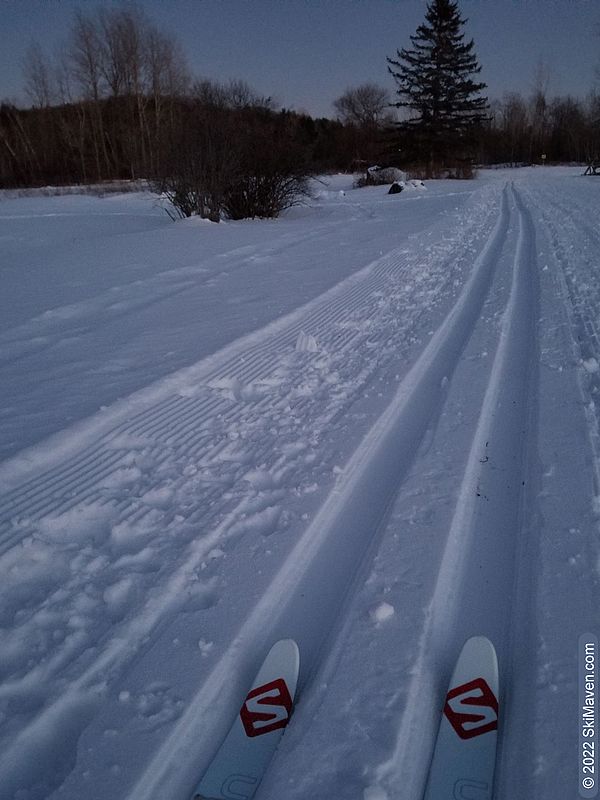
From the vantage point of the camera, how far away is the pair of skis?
5.35ft

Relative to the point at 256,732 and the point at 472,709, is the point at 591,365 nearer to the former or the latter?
the point at 472,709

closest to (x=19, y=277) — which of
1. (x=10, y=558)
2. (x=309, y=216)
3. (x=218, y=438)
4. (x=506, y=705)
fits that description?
(x=218, y=438)

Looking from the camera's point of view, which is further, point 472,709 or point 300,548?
point 300,548

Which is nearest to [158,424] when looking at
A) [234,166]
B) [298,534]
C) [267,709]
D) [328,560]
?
[298,534]

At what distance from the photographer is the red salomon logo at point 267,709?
180 cm

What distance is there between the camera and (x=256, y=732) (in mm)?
1784

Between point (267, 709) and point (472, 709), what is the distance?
2.42 ft

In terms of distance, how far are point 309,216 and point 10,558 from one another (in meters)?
16.7

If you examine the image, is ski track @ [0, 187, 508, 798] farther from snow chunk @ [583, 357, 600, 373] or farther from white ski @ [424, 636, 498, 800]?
snow chunk @ [583, 357, 600, 373]

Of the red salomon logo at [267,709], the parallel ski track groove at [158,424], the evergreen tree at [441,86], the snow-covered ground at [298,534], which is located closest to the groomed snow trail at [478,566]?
the snow-covered ground at [298,534]
